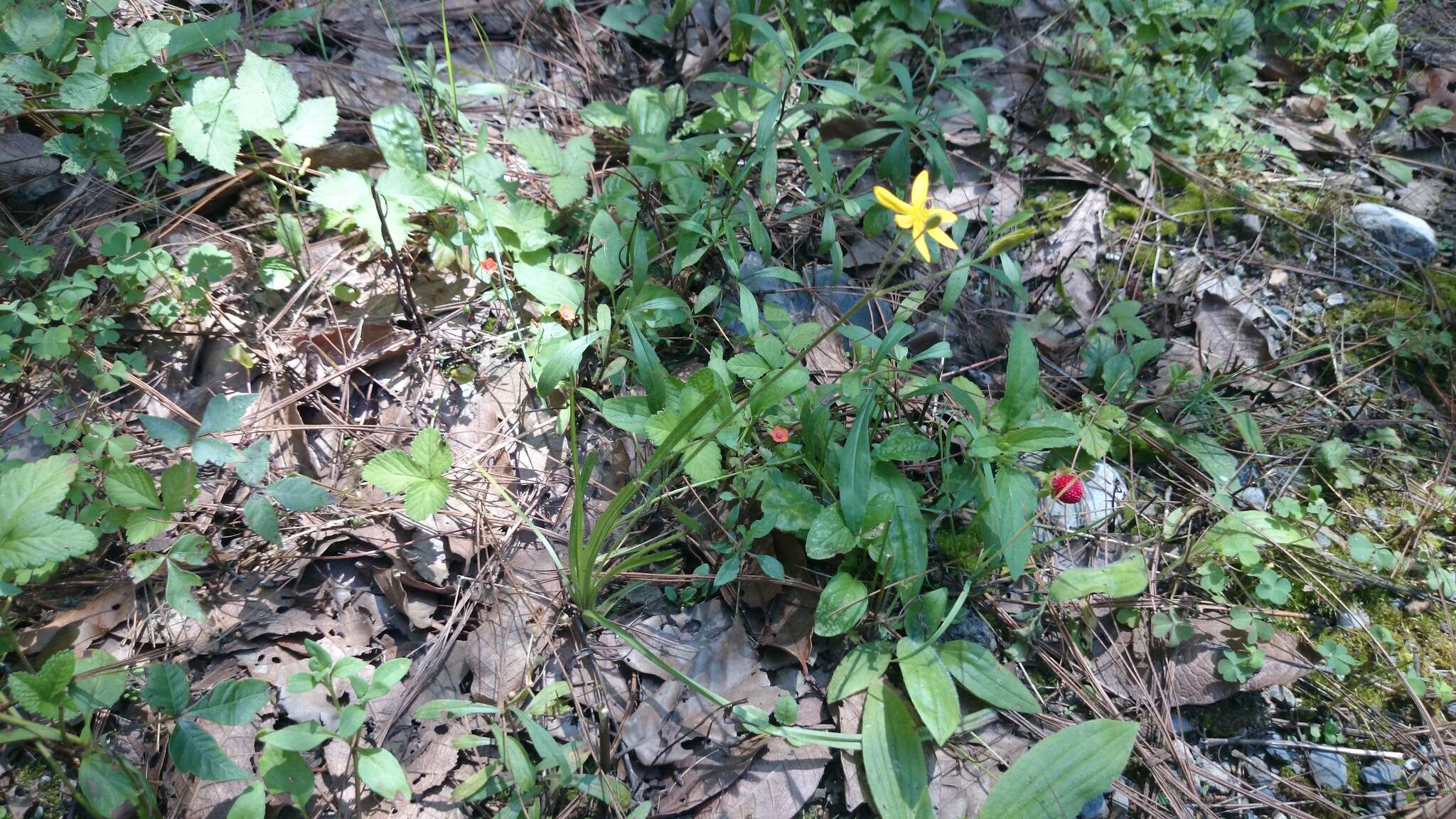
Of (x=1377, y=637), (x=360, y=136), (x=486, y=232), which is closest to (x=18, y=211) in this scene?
(x=360, y=136)

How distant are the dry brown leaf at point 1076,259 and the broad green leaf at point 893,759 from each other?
136cm

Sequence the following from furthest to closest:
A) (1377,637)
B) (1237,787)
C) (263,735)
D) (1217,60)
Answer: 1. (1217,60)
2. (1377,637)
3. (1237,787)
4. (263,735)

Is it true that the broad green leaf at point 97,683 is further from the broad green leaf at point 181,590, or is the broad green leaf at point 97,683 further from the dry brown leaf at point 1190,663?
the dry brown leaf at point 1190,663

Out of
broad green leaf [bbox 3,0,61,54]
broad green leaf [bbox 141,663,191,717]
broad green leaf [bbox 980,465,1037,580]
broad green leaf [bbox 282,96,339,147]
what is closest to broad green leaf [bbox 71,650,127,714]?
broad green leaf [bbox 141,663,191,717]

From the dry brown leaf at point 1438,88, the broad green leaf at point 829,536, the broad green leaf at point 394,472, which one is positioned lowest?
the broad green leaf at point 829,536

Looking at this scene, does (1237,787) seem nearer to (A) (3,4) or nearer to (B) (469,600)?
(B) (469,600)

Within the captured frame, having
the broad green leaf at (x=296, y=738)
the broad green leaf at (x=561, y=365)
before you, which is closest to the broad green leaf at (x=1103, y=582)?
the broad green leaf at (x=561, y=365)

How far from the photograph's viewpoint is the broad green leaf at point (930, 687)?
165 cm

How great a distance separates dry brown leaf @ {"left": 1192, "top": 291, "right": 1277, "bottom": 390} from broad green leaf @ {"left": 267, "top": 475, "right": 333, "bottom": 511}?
238 centimetres

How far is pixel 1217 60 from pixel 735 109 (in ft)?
6.01

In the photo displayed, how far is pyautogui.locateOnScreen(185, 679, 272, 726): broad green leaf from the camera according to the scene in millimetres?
1525

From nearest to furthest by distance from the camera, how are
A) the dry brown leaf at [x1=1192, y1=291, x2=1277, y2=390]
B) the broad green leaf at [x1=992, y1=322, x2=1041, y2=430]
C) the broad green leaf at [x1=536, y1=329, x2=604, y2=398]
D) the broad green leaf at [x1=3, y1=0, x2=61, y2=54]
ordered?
1. the broad green leaf at [x1=536, y1=329, x2=604, y2=398]
2. the broad green leaf at [x1=992, y1=322, x2=1041, y2=430]
3. the broad green leaf at [x1=3, y1=0, x2=61, y2=54]
4. the dry brown leaf at [x1=1192, y1=291, x2=1277, y2=390]

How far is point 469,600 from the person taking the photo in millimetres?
1813

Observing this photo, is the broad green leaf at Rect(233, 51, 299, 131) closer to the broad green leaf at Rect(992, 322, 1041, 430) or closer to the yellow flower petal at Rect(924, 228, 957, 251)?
the yellow flower petal at Rect(924, 228, 957, 251)
